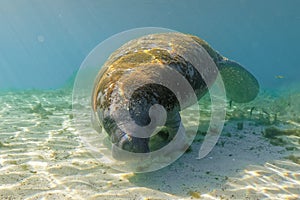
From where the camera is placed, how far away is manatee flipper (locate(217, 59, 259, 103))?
8227 mm

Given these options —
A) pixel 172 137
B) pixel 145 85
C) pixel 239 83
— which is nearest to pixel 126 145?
pixel 145 85

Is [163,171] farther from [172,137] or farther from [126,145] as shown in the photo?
[126,145]

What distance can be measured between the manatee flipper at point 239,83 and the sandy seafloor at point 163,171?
2186 mm

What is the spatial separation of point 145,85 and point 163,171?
1353 millimetres

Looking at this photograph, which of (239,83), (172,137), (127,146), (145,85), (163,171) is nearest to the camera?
(127,146)

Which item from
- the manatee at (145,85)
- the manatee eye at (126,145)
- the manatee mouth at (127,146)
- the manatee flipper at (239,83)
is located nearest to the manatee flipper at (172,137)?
the manatee at (145,85)

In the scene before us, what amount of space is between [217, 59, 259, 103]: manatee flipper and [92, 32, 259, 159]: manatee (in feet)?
6.29

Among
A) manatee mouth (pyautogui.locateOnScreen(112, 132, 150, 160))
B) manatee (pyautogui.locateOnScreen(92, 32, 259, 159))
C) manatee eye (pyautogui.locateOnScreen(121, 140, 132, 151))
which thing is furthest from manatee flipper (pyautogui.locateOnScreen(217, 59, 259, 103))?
manatee eye (pyautogui.locateOnScreen(121, 140, 132, 151))

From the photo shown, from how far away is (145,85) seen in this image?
13.7 feet

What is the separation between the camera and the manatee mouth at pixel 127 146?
3.66 metres

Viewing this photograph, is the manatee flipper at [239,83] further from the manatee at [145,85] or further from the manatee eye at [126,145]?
the manatee eye at [126,145]

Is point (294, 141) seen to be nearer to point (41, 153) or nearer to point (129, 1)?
point (41, 153)

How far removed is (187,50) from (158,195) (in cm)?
310

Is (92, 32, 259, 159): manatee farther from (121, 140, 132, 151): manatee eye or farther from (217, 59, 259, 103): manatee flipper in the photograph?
(217, 59, 259, 103): manatee flipper
